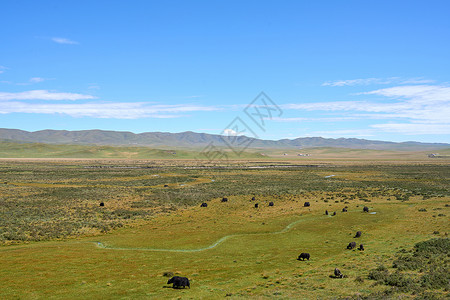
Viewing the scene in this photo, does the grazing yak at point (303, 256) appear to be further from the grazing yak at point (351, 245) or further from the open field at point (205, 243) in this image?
the grazing yak at point (351, 245)

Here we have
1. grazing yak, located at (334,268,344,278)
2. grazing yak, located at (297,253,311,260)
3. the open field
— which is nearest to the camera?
the open field

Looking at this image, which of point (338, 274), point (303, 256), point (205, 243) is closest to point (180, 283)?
point (338, 274)

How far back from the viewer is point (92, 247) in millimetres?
29406

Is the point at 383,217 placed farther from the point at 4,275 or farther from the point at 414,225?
the point at 4,275

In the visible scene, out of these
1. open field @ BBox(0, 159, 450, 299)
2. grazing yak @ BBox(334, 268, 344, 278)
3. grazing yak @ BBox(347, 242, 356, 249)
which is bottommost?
open field @ BBox(0, 159, 450, 299)

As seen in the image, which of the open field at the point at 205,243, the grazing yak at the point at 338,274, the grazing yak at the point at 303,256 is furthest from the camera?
the grazing yak at the point at 303,256

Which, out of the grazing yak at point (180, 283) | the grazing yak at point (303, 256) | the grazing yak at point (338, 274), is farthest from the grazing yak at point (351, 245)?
the grazing yak at point (180, 283)

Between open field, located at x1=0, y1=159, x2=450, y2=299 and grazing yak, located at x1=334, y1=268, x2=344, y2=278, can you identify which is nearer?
open field, located at x1=0, y1=159, x2=450, y2=299

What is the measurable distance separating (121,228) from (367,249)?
89.1 ft

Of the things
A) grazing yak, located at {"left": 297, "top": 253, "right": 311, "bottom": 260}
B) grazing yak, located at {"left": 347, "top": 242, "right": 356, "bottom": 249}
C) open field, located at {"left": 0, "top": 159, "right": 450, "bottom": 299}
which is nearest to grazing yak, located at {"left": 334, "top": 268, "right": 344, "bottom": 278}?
open field, located at {"left": 0, "top": 159, "right": 450, "bottom": 299}

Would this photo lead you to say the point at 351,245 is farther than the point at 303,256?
Yes

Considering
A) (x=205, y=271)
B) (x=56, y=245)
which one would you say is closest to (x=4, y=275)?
(x=56, y=245)

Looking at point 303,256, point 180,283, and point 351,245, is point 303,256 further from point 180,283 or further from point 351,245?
point 180,283

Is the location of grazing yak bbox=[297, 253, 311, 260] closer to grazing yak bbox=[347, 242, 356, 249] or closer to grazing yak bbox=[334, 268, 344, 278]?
grazing yak bbox=[334, 268, 344, 278]
